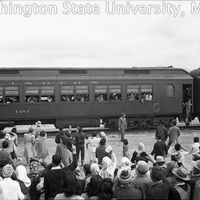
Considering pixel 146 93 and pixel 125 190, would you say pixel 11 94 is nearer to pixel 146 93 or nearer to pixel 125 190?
pixel 146 93

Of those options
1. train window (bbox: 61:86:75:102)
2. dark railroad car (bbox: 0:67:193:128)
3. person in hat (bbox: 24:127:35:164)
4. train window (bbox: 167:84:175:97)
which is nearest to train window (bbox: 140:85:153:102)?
dark railroad car (bbox: 0:67:193:128)

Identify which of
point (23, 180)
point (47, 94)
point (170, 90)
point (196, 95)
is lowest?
point (23, 180)

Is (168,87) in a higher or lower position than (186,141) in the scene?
higher

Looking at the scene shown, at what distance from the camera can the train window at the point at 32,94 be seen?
21.8 meters

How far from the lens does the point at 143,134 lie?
2191cm

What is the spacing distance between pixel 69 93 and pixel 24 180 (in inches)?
599

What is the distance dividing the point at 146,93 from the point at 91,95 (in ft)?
10.8

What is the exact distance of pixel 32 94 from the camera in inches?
862

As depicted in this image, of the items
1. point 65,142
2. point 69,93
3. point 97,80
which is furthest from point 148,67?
point 65,142

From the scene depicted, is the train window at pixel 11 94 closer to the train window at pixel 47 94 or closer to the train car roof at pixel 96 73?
the train car roof at pixel 96 73

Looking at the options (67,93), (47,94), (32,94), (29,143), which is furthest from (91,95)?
(29,143)

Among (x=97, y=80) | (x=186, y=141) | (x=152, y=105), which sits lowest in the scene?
(x=186, y=141)

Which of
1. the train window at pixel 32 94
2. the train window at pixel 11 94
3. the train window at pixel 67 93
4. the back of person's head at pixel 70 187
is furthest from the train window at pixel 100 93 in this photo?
the back of person's head at pixel 70 187

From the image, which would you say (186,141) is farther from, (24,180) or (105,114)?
(24,180)
